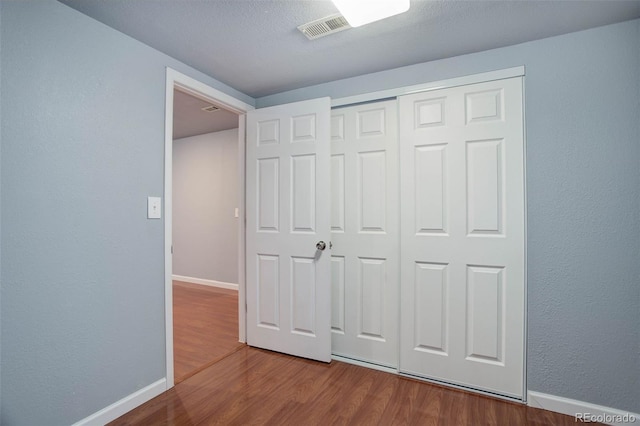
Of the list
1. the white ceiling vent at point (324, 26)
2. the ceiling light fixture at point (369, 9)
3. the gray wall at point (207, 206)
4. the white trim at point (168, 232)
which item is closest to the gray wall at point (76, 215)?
the white trim at point (168, 232)

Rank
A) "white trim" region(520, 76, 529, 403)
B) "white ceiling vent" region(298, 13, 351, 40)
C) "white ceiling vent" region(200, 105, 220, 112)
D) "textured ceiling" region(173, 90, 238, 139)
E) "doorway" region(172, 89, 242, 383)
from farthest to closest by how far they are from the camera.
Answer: "doorway" region(172, 89, 242, 383), "white ceiling vent" region(200, 105, 220, 112), "textured ceiling" region(173, 90, 238, 139), "white trim" region(520, 76, 529, 403), "white ceiling vent" region(298, 13, 351, 40)

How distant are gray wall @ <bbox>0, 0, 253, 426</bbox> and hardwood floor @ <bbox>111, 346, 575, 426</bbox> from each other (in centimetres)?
31

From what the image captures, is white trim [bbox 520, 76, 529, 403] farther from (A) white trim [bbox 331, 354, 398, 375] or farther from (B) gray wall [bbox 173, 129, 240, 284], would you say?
(B) gray wall [bbox 173, 129, 240, 284]

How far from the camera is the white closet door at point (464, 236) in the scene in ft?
6.43

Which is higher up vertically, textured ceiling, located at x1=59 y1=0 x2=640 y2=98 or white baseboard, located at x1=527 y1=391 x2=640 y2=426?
textured ceiling, located at x1=59 y1=0 x2=640 y2=98

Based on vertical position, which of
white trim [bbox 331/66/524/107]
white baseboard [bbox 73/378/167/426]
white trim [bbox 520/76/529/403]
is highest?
white trim [bbox 331/66/524/107]

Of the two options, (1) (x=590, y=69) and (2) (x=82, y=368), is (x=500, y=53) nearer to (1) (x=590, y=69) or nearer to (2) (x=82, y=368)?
(1) (x=590, y=69)

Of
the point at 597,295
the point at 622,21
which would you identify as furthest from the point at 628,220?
the point at 622,21

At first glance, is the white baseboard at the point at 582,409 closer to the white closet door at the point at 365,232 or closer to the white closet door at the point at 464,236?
the white closet door at the point at 464,236

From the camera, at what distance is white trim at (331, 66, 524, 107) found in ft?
6.49

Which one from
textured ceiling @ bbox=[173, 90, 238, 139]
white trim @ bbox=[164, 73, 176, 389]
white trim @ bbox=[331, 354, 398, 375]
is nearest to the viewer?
white trim @ bbox=[164, 73, 176, 389]

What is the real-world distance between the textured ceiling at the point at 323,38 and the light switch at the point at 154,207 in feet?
3.24

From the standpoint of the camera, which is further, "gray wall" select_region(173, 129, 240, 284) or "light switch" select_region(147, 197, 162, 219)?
"gray wall" select_region(173, 129, 240, 284)

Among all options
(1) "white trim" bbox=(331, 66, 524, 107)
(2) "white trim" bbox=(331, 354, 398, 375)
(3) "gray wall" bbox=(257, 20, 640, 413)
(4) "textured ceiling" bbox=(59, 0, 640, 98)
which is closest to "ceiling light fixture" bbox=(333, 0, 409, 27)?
(4) "textured ceiling" bbox=(59, 0, 640, 98)
